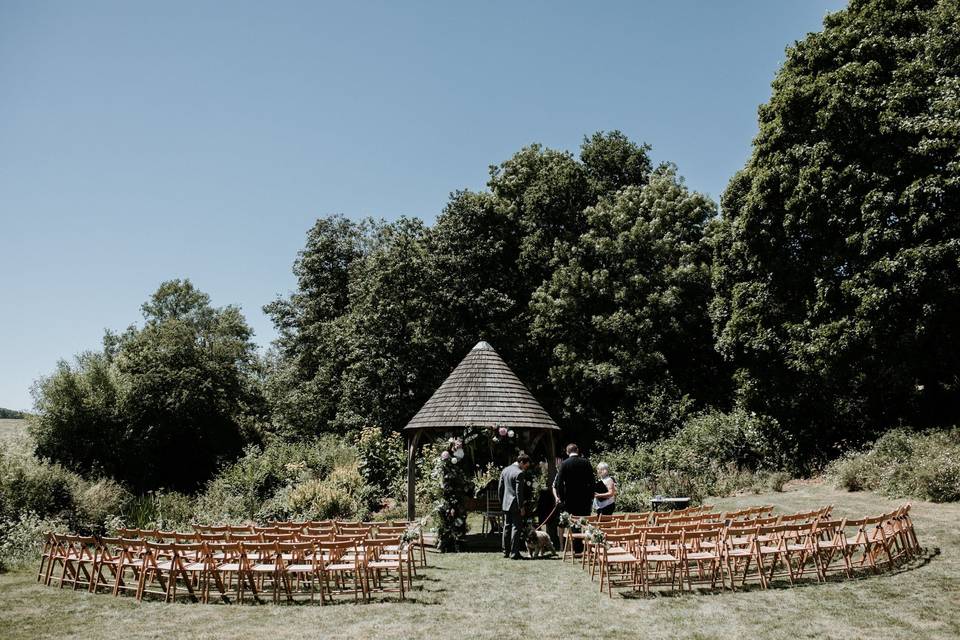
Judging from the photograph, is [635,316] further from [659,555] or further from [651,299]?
[659,555]

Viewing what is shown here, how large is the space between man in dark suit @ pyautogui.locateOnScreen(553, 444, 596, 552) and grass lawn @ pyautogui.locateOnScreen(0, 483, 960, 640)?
2.34 meters

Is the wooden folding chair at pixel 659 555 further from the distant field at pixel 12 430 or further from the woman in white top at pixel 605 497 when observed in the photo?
the distant field at pixel 12 430

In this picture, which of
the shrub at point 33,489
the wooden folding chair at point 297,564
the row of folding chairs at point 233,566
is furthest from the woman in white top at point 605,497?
the shrub at point 33,489

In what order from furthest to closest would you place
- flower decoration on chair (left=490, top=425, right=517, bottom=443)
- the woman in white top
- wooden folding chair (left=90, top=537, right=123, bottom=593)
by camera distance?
1. flower decoration on chair (left=490, top=425, right=517, bottom=443)
2. the woman in white top
3. wooden folding chair (left=90, top=537, right=123, bottom=593)

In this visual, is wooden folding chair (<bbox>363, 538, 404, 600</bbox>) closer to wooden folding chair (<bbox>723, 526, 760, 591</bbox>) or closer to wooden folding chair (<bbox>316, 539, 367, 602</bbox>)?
wooden folding chair (<bbox>316, 539, 367, 602</bbox>)

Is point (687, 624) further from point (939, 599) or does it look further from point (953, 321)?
point (953, 321)

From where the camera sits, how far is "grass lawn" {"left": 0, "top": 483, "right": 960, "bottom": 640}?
7.17 m

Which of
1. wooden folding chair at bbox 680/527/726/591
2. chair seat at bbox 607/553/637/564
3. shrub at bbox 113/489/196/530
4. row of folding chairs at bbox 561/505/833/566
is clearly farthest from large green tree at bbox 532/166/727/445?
chair seat at bbox 607/553/637/564

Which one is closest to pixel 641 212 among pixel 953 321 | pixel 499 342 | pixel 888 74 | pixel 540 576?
pixel 499 342

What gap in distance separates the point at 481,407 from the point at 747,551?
304 inches

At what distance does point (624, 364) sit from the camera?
29.4 metres

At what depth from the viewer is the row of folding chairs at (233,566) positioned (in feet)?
29.1

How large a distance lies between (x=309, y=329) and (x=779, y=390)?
1051 inches

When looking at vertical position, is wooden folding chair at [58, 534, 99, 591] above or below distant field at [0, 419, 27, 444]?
below
